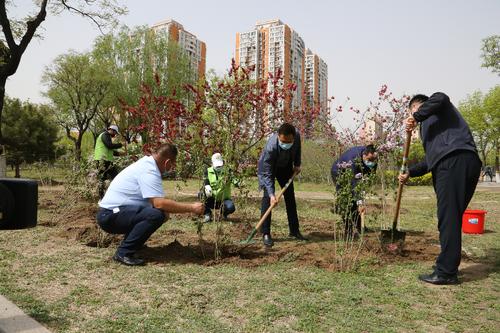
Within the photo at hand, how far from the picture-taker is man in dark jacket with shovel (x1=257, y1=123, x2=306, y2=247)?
16.7 ft

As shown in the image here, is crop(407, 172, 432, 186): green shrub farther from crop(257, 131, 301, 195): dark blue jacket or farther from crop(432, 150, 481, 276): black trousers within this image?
crop(432, 150, 481, 276): black trousers

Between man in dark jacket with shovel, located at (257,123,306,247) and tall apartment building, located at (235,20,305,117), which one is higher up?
tall apartment building, located at (235,20,305,117)

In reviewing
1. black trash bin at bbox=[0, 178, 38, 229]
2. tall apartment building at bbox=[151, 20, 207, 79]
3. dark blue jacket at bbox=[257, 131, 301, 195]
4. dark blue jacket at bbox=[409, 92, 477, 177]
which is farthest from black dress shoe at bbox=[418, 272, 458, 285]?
tall apartment building at bbox=[151, 20, 207, 79]

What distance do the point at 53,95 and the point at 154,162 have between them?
92.7 ft

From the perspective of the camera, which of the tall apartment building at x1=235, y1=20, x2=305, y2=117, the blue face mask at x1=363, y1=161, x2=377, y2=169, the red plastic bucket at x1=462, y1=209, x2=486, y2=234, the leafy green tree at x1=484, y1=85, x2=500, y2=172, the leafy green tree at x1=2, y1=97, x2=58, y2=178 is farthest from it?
the leafy green tree at x1=484, y1=85, x2=500, y2=172

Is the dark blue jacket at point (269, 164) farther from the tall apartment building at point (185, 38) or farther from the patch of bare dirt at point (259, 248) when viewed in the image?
the tall apartment building at point (185, 38)

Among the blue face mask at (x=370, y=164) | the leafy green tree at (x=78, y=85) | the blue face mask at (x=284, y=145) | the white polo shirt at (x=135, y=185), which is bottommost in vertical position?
the white polo shirt at (x=135, y=185)

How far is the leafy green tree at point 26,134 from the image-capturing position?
1856 centimetres

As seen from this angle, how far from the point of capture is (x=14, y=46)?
978 centimetres

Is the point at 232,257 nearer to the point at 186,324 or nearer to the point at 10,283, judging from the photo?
the point at 186,324

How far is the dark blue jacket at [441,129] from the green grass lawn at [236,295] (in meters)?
1.20

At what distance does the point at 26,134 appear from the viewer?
61.8ft

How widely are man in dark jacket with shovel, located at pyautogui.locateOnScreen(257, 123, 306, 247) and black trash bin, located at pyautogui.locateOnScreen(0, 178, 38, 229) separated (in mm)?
3252

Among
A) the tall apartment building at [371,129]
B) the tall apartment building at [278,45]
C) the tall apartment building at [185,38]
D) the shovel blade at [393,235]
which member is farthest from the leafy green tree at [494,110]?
the shovel blade at [393,235]
